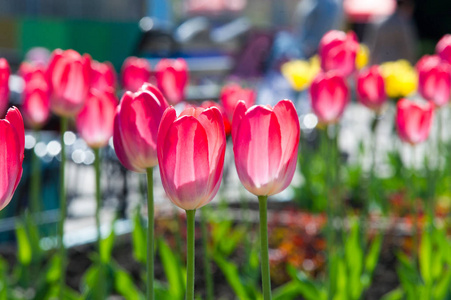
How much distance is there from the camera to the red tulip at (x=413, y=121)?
2045mm

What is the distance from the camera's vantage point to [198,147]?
2.94 ft

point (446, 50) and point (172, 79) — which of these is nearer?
point (172, 79)

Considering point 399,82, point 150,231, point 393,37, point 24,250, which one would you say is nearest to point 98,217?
point 150,231

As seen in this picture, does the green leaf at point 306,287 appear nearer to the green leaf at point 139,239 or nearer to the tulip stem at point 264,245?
the green leaf at point 139,239

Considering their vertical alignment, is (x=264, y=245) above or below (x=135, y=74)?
below

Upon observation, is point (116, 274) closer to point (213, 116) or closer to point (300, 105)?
point (213, 116)

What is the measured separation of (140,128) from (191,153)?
8.5 inches

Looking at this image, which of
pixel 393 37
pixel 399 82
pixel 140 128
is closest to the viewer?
pixel 140 128

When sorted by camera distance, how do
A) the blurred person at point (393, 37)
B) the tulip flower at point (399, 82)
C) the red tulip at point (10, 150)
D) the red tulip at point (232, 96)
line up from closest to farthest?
1. the red tulip at point (10, 150)
2. the red tulip at point (232, 96)
3. the tulip flower at point (399, 82)
4. the blurred person at point (393, 37)

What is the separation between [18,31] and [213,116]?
32.9ft

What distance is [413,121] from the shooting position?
207cm

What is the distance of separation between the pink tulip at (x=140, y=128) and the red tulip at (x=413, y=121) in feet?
3.62

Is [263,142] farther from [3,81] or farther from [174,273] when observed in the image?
[174,273]

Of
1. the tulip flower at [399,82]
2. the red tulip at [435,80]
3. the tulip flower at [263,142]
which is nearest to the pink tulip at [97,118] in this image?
the tulip flower at [263,142]
